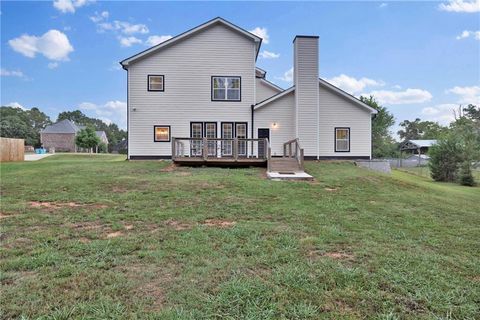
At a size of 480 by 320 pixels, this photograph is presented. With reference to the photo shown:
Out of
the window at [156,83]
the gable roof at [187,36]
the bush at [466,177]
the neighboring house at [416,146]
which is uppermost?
the gable roof at [187,36]

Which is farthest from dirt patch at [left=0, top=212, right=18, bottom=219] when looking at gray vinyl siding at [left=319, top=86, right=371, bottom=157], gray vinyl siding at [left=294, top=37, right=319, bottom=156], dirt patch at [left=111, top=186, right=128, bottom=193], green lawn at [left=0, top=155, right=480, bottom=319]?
gray vinyl siding at [left=319, top=86, right=371, bottom=157]

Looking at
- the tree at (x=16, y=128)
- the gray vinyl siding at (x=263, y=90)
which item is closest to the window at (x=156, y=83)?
the gray vinyl siding at (x=263, y=90)

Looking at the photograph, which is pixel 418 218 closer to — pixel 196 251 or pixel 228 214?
pixel 228 214

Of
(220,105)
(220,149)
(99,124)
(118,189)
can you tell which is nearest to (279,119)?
(220,105)

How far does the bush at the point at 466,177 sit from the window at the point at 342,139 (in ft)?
24.5

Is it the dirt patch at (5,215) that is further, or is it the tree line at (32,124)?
the tree line at (32,124)

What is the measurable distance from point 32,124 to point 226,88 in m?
83.6

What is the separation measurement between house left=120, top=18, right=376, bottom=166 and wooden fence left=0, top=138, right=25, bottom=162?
1070 centimetres

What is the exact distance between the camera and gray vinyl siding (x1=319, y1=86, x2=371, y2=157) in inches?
690

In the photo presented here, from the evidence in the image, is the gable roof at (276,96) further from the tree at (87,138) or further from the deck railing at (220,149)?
the tree at (87,138)

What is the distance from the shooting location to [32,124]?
3189 inches

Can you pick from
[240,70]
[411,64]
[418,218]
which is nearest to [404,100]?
[411,64]

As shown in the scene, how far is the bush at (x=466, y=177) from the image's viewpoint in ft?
60.4

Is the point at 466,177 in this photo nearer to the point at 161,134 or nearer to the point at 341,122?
the point at 341,122
